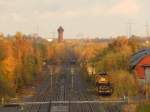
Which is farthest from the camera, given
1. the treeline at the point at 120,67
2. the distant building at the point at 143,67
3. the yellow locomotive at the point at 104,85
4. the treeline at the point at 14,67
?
the distant building at the point at 143,67

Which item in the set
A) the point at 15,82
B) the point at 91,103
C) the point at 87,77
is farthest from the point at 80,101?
the point at 87,77

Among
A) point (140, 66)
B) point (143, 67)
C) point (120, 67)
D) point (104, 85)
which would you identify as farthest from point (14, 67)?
point (143, 67)

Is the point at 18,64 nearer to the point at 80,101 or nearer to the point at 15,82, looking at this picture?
the point at 15,82

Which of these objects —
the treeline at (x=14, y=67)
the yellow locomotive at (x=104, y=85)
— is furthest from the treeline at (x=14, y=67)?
the yellow locomotive at (x=104, y=85)

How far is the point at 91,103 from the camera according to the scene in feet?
106

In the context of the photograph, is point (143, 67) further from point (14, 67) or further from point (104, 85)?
point (14, 67)

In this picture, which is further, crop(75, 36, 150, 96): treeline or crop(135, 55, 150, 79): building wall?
crop(135, 55, 150, 79): building wall

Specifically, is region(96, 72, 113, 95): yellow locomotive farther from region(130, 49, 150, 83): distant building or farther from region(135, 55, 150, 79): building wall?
region(135, 55, 150, 79): building wall

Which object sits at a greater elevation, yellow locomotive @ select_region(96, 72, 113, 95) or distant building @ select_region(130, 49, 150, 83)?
distant building @ select_region(130, 49, 150, 83)

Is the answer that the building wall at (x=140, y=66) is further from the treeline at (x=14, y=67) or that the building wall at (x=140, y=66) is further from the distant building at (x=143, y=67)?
the treeline at (x=14, y=67)

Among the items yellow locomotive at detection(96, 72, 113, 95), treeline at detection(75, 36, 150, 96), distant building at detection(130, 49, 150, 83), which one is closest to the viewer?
treeline at detection(75, 36, 150, 96)

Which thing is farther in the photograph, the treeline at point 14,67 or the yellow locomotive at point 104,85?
the yellow locomotive at point 104,85

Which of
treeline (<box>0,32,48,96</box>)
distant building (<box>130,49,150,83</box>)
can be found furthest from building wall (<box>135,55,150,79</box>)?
treeline (<box>0,32,48,96</box>)

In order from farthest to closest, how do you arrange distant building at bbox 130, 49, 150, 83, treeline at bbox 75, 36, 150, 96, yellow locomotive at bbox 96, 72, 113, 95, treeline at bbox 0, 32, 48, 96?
distant building at bbox 130, 49, 150, 83 → yellow locomotive at bbox 96, 72, 113, 95 → treeline at bbox 75, 36, 150, 96 → treeline at bbox 0, 32, 48, 96
